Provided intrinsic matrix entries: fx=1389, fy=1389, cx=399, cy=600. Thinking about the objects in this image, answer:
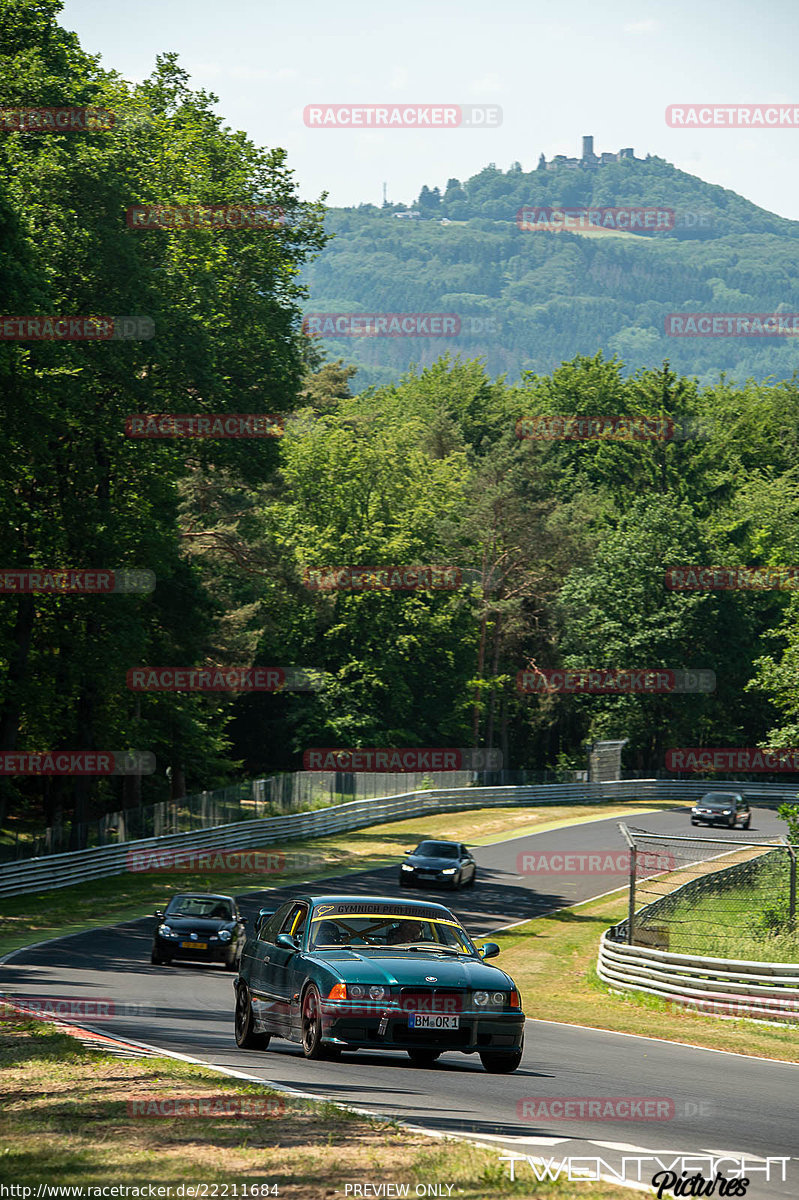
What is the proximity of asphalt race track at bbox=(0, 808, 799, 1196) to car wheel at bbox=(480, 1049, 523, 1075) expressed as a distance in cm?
12

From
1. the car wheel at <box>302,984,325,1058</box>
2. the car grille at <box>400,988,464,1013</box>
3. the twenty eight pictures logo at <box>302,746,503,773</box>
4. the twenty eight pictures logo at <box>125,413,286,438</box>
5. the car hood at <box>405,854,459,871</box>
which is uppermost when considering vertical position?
the twenty eight pictures logo at <box>125,413,286,438</box>

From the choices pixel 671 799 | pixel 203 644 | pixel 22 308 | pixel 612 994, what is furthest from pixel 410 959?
pixel 671 799

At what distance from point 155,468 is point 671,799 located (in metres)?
41.1

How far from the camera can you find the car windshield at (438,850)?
38.3 m

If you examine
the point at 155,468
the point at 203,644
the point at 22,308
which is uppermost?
the point at 22,308

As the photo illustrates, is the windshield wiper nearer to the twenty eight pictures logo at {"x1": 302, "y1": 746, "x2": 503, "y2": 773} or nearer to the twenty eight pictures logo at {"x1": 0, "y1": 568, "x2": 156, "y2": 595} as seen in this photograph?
the twenty eight pictures logo at {"x1": 0, "y1": 568, "x2": 156, "y2": 595}

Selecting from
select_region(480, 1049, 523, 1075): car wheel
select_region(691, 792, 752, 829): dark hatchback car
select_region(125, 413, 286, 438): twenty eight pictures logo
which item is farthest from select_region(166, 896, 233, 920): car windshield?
select_region(691, 792, 752, 829): dark hatchback car

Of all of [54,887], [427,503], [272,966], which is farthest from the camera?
[427,503]

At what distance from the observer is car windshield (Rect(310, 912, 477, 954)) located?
1202 centimetres

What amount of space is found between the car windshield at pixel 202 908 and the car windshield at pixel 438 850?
14.3 m

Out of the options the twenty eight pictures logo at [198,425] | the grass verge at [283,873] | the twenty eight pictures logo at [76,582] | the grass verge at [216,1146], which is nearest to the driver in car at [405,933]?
the grass verge at [216,1146]

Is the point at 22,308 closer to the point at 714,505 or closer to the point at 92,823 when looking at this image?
the point at 92,823

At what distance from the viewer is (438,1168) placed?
7.34 metres

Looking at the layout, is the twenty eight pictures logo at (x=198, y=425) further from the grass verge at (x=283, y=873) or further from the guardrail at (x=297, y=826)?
the grass verge at (x=283, y=873)
